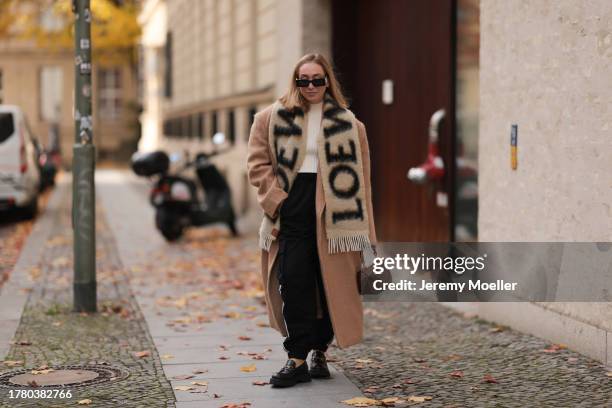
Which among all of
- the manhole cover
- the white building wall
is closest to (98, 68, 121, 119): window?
the white building wall

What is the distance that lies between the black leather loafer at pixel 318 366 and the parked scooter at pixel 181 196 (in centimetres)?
822

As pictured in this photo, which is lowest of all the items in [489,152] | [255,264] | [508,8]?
[255,264]

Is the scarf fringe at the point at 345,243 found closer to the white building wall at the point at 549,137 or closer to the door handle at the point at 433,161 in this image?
the white building wall at the point at 549,137

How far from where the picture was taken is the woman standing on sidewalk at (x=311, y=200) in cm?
576

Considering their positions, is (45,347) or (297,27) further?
(297,27)

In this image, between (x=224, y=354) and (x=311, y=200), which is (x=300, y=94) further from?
(x=224, y=354)

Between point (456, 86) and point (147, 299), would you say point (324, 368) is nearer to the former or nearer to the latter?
point (147, 299)

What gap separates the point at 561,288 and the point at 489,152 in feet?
4.84

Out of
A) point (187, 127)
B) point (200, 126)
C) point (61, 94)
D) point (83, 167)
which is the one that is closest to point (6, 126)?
point (200, 126)

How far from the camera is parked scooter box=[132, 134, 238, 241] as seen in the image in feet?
46.6

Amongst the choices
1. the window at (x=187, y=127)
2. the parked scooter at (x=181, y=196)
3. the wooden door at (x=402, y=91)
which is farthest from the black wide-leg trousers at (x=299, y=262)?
the window at (x=187, y=127)

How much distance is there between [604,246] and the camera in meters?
6.39

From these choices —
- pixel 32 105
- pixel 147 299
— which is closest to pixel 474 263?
pixel 147 299

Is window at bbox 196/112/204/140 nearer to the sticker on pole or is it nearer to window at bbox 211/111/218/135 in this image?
window at bbox 211/111/218/135
